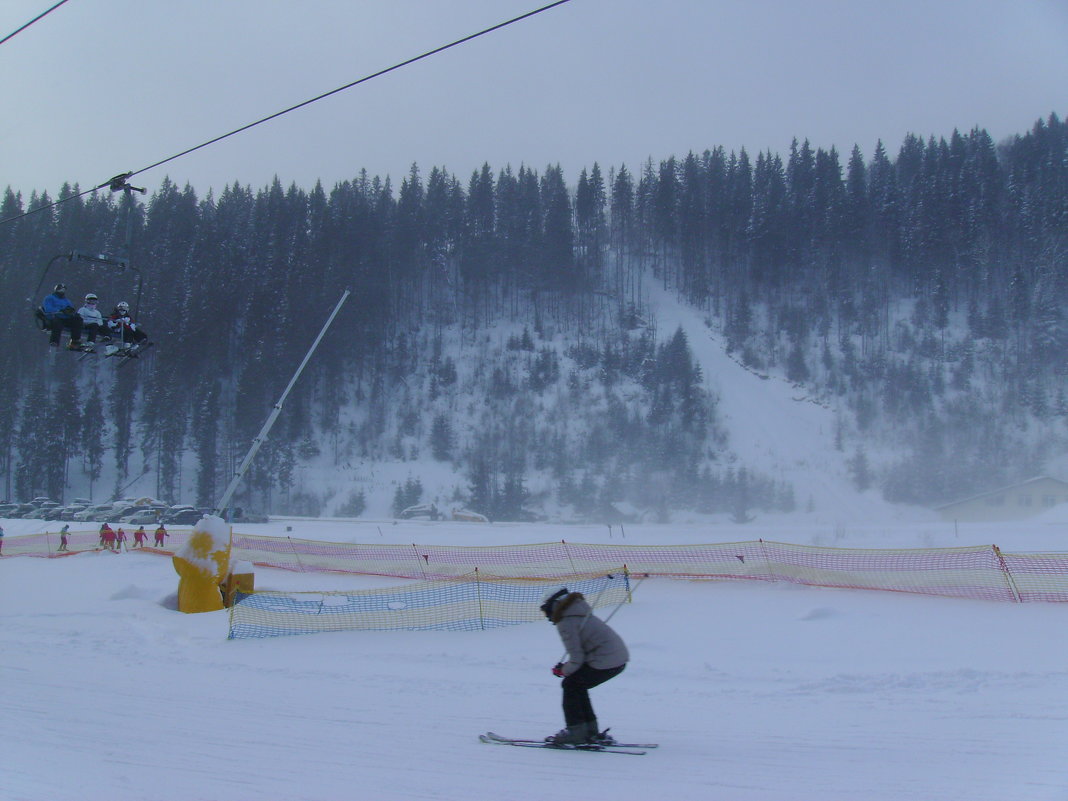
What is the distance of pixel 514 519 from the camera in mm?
54688

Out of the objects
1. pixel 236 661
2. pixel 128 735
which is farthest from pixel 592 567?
pixel 128 735

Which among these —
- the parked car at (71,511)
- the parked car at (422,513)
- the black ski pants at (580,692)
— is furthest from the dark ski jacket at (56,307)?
the parked car at (422,513)

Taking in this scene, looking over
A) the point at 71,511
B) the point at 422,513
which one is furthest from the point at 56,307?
the point at 71,511

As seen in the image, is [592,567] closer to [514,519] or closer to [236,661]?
[236,661]

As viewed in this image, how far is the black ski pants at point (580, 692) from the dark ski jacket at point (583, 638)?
9 centimetres

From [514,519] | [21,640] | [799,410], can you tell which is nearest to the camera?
[21,640]

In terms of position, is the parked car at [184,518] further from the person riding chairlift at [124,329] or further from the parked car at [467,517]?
the person riding chairlift at [124,329]

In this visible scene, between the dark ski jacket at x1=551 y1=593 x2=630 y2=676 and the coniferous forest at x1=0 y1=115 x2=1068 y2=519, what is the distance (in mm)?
49956

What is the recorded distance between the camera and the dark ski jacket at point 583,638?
19.6 feet

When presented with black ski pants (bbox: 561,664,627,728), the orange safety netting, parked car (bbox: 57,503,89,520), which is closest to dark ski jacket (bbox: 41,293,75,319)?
black ski pants (bbox: 561,664,627,728)

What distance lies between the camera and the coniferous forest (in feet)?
199

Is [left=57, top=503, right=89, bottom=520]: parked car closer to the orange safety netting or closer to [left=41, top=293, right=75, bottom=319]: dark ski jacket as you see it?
the orange safety netting

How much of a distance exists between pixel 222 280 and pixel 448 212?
30.4 metres

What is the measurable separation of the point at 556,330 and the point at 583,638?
73314 millimetres
